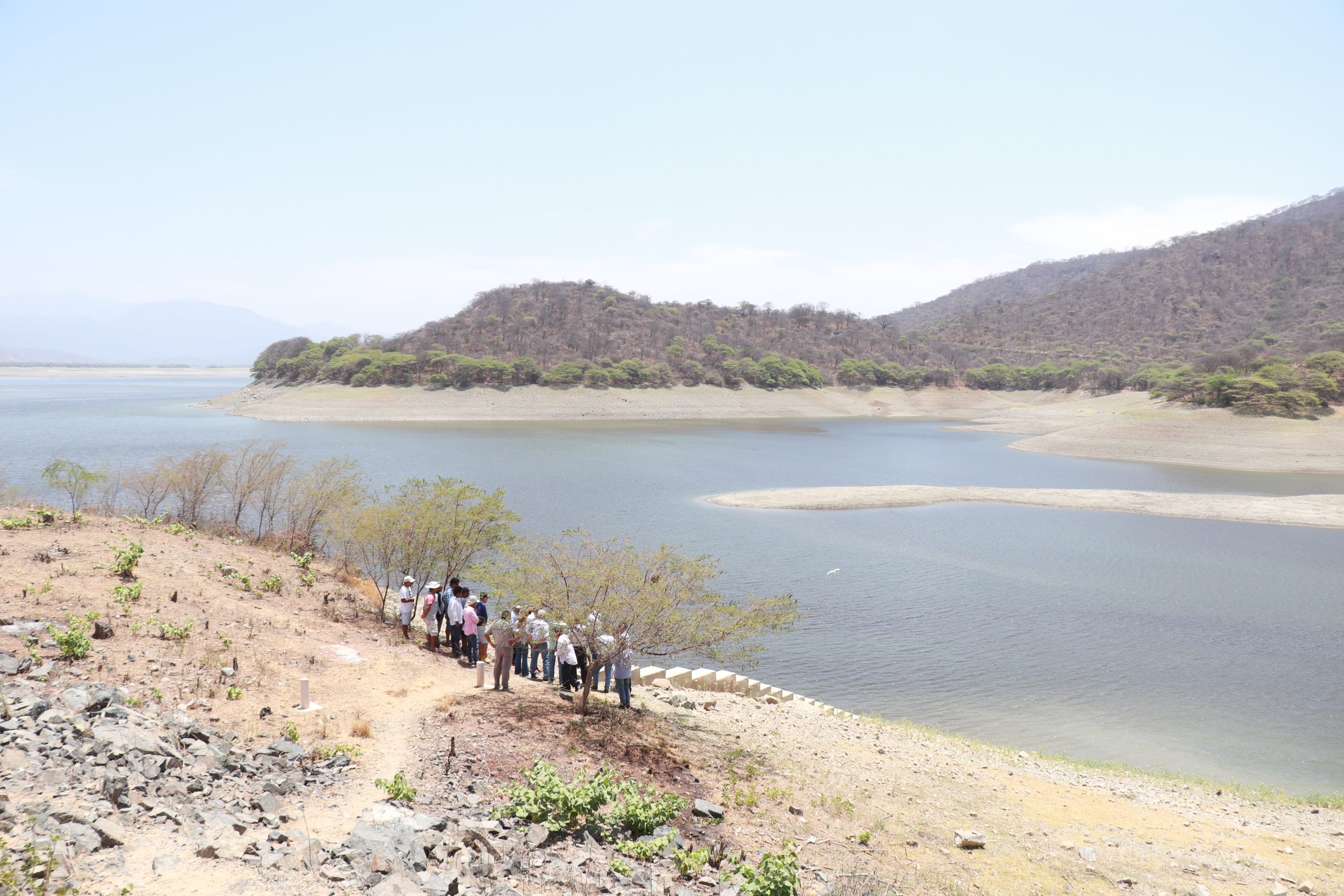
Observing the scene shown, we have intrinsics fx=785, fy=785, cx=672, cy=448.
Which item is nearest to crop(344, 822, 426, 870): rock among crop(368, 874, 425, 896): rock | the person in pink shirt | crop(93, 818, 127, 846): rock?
crop(368, 874, 425, 896): rock

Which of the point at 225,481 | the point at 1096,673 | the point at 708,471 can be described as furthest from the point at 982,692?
the point at 708,471

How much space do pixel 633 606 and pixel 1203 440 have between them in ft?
203

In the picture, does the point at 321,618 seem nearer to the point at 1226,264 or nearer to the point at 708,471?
the point at 708,471

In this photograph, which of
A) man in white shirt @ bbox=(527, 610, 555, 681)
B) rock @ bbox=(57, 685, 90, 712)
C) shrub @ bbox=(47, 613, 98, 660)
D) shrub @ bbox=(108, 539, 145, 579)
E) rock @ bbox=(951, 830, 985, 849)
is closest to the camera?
rock @ bbox=(57, 685, 90, 712)

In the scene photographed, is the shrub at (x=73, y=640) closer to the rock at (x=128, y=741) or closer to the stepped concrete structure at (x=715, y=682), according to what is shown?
the rock at (x=128, y=741)

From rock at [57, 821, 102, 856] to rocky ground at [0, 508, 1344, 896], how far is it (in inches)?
0.7

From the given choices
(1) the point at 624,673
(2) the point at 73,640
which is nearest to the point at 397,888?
(1) the point at 624,673

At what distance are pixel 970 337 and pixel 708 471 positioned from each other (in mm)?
164658

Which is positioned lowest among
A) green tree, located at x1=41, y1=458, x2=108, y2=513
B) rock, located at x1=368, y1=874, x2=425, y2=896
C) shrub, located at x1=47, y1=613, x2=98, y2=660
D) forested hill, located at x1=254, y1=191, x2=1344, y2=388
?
rock, located at x1=368, y1=874, x2=425, y2=896

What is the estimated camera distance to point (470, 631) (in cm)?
1334

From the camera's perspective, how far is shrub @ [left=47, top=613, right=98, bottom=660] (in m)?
9.58

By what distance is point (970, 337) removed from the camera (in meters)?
193

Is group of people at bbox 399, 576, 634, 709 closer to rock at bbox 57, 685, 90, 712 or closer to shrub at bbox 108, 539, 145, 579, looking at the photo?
shrub at bbox 108, 539, 145, 579

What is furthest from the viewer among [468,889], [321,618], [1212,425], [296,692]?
[1212,425]
